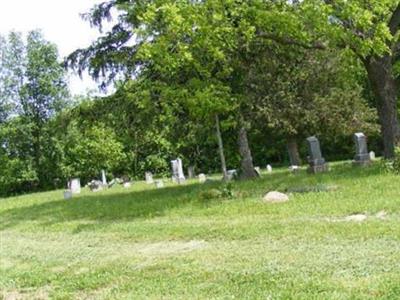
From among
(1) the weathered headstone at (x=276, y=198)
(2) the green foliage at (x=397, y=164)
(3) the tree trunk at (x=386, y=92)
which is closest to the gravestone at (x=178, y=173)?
(3) the tree trunk at (x=386, y=92)

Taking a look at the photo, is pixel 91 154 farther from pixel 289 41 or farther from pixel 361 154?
pixel 289 41

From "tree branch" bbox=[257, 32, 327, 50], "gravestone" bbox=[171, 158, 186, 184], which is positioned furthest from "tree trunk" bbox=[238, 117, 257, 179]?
"gravestone" bbox=[171, 158, 186, 184]

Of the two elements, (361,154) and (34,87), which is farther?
(34,87)

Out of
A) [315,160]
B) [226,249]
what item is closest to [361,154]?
[315,160]

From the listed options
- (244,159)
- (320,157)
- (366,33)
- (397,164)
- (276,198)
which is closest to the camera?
(276,198)

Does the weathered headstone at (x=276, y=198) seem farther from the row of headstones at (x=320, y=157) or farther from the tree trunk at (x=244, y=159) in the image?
the tree trunk at (x=244, y=159)

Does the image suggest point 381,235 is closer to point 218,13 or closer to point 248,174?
point 218,13

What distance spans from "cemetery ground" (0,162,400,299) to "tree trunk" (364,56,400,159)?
10.6ft

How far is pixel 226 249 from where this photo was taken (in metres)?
8.60

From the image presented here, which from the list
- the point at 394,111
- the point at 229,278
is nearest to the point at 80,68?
the point at 394,111

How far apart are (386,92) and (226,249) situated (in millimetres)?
10847

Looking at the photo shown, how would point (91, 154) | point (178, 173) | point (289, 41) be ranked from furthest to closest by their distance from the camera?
point (91, 154), point (178, 173), point (289, 41)

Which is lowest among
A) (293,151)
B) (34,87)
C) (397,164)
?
(397,164)

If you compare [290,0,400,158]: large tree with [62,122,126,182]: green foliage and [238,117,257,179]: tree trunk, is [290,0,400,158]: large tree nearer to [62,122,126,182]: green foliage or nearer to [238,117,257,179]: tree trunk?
[238,117,257,179]: tree trunk
